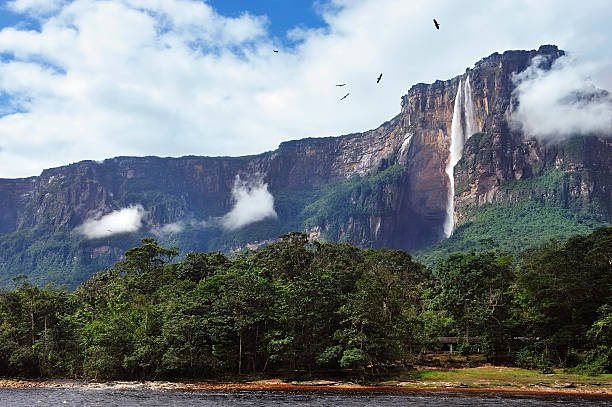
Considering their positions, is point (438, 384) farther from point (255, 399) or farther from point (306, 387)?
point (255, 399)

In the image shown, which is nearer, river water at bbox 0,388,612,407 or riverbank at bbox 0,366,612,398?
river water at bbox 0,388,612,407

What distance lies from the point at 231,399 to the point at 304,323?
11.6 m

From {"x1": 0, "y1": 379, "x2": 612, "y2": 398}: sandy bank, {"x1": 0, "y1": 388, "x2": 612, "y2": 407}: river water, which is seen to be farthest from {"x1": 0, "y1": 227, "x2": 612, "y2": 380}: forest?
{"x1": 0, "y1": 388, "x2": 612, "y2": 407}: river water

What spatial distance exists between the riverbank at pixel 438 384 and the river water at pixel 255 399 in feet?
7.91

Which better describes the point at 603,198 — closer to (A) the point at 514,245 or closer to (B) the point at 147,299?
(A) the point at 514,245

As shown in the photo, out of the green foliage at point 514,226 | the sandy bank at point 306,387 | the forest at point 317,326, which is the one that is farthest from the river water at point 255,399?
the green foliage at point 514,226

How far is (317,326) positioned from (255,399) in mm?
11484

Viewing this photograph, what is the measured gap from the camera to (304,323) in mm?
48375

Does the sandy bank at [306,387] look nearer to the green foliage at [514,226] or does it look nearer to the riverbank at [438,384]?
the riverbank at [438,384]

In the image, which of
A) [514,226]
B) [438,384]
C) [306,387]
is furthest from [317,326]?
[514,226]

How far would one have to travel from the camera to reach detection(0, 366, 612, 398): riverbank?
41031 mm

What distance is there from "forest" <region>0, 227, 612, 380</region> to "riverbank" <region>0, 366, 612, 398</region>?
199 cm

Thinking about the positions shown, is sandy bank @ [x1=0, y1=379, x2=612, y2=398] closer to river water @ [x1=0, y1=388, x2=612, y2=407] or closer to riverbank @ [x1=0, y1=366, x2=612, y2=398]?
riverbank @ [x1=0, y1=366, x2=612, y2=398]

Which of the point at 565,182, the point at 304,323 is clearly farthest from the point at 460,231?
the point at 304,323
